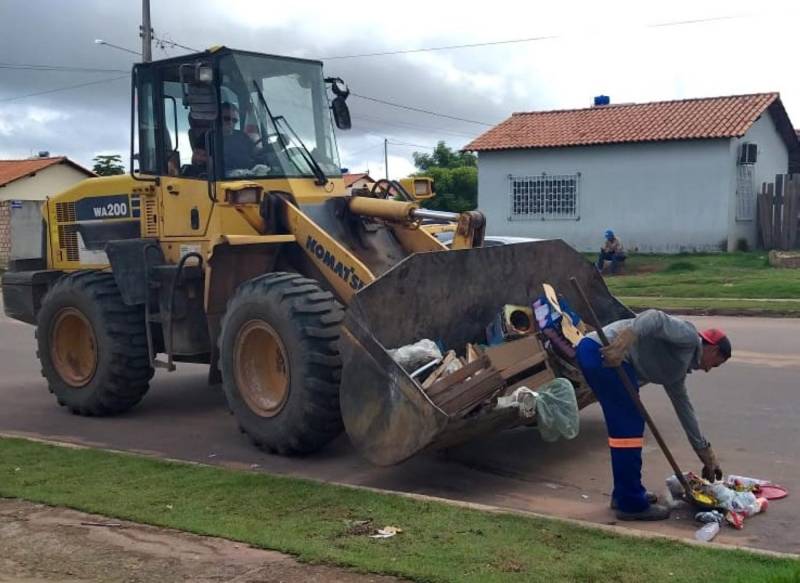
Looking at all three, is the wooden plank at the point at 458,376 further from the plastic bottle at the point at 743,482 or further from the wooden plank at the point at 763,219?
the wooden plank at the point at 763,219

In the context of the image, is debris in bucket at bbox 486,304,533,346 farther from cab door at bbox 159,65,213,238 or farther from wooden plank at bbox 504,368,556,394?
cab door at bbox 159,65,213,238

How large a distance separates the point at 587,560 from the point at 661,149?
81.2ft

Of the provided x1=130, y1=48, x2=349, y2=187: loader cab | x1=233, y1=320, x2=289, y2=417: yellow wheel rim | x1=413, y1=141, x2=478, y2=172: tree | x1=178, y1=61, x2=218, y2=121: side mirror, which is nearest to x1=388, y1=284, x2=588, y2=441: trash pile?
x1=233, y1=320, x2=289, y2=417: yellow wheel rim

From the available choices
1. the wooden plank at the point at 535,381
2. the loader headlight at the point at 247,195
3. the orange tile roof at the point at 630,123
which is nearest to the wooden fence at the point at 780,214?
the orange tile roof at the point at 630,123

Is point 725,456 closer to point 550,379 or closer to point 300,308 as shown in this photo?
point 550,379

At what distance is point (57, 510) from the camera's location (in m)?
Answer: 6.28

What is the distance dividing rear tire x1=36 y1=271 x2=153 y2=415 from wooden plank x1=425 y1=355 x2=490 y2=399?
3888 millimetres

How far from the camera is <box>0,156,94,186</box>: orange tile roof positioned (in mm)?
43375

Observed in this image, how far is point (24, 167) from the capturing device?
45.0 meters

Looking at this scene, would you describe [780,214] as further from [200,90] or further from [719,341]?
[719,341]

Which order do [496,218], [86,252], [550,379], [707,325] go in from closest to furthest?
[550,379]
[86,252]
[707,325]
[496,218]

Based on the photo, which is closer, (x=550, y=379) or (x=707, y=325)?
(x=550, y=379)

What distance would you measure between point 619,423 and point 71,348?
6.11 metres

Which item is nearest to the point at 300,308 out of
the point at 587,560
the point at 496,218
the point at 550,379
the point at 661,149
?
the point at 550,379
